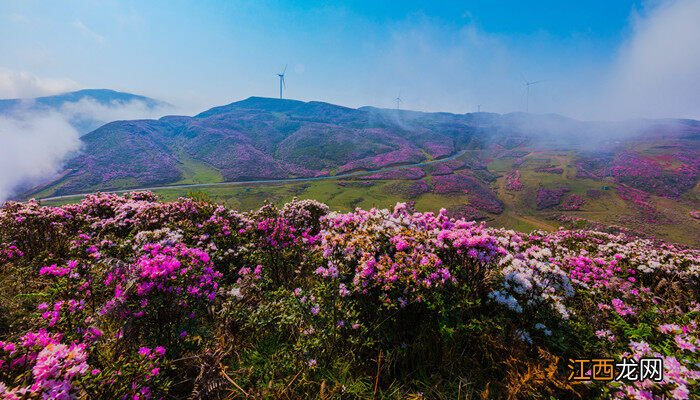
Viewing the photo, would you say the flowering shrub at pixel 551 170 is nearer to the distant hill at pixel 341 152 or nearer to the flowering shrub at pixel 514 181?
the distant hill at pixel 341 152

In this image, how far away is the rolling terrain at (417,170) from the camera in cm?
4291

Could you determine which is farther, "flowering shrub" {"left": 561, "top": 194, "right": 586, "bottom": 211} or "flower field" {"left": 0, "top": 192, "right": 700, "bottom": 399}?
"flowering shrub" {"left": 561, "top": 194, "right": 586, "bottom": 211}

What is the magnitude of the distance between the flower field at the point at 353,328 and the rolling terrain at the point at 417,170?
19.0m

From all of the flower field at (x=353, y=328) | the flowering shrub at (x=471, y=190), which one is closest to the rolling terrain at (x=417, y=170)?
the flowering shrub at (x=471, y=190)

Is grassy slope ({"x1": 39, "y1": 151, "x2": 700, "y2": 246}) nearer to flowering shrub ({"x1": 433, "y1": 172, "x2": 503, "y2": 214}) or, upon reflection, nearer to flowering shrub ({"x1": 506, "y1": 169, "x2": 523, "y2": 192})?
flowering shrub ({"x1": 506, "y1": 169, "x2": 523, "y2": 192})

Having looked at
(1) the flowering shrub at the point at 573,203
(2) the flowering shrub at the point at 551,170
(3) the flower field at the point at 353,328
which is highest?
(3) the flower field at the point at 353,328

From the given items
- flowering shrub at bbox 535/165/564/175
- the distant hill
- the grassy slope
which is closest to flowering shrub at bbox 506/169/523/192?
the grassy slope

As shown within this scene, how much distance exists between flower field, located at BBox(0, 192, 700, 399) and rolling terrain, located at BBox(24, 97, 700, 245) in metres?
19.0

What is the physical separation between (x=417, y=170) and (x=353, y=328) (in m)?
60.1

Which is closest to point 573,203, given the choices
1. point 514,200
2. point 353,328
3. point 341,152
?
point 514,200

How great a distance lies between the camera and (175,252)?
444 cm

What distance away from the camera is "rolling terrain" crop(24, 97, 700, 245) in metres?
42.9

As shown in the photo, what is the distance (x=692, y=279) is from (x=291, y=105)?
16398 centimetres

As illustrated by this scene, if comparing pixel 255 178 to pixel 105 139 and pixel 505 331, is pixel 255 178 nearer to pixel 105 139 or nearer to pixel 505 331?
pixel 105 139
